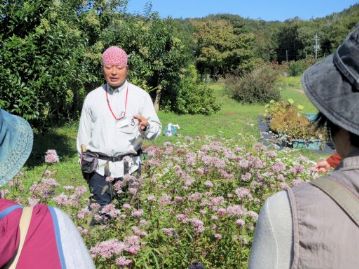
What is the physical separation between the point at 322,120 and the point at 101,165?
2.87m

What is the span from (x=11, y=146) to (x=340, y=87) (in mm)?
680

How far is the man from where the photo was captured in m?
3.79

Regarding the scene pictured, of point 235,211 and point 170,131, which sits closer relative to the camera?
point 235,211

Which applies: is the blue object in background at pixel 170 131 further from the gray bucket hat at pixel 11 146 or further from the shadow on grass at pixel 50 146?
the gray bucket hat at pixel 11 146

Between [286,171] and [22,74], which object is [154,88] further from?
[286,171]

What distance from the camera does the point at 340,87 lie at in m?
1.01

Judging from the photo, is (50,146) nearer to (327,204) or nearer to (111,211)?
(111,211)

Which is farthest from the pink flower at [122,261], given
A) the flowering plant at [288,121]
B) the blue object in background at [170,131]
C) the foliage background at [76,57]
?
the blue object in background at [170,131]

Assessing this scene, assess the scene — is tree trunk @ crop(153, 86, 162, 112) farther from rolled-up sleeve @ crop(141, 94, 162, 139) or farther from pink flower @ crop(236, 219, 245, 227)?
pink flower @ crop(236, 219, 245, 227)

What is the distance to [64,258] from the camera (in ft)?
3.48

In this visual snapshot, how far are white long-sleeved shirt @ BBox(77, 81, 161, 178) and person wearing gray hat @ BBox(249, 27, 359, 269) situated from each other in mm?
2780

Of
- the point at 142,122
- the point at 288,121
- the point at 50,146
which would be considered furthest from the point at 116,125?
the point at 288,121

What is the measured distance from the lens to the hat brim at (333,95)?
3.26ft

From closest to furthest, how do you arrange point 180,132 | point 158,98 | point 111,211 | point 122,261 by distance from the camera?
point 122,261 → point 111,211 → point 180,132 → point 158,98
